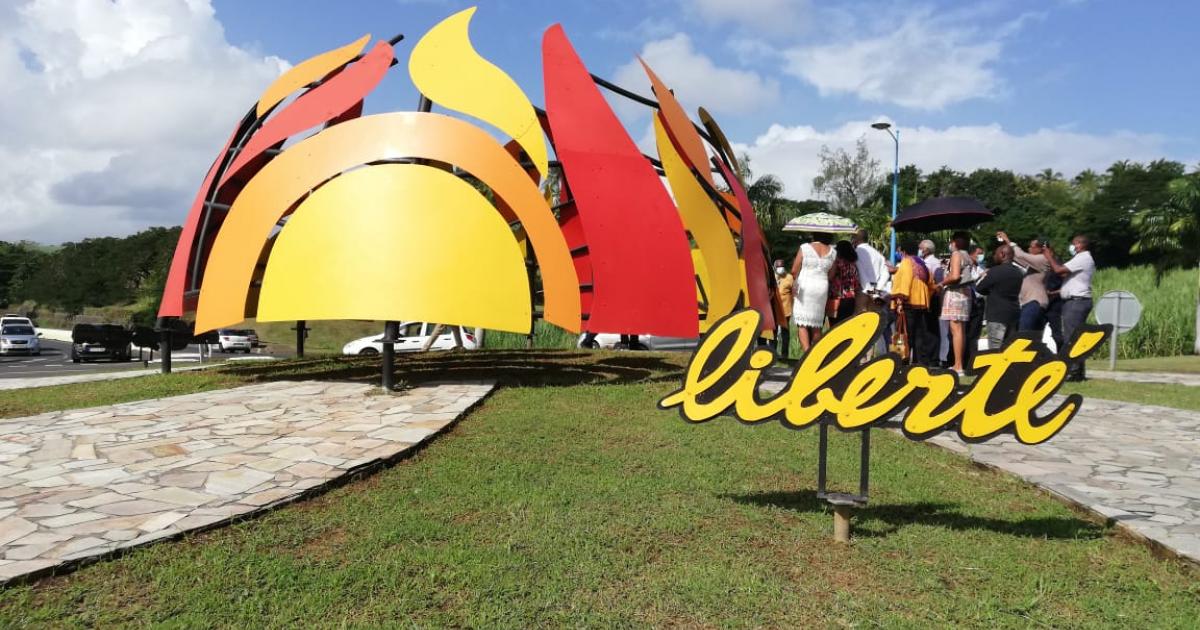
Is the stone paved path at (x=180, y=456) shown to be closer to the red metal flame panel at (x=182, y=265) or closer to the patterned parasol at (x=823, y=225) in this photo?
the red metal flame panel at (x=182, y=265)

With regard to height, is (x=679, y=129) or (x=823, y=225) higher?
(x=679, y=129)

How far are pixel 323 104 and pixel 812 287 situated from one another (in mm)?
6569

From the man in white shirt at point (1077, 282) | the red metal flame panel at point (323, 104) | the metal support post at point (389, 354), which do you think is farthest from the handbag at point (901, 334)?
the red metal flame panel at point (323, 104)

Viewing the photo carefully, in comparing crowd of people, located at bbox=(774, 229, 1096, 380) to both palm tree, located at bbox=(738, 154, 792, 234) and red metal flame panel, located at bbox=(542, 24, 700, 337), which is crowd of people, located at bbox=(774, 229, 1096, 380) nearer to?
red metal flame panel, located at bbox=(542, 24, 700, 337)

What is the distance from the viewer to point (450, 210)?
7.66 m

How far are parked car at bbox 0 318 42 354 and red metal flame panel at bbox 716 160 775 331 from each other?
3467 centimetres

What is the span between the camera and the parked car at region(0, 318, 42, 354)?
104 ft

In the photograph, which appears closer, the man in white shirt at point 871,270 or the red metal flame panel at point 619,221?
the red metal flame panel at point 619,221

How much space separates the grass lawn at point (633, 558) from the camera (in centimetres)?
325

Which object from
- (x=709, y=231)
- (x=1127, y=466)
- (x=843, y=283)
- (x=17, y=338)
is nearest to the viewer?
(x=1127, y=466)

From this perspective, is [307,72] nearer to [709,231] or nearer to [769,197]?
[709,231]

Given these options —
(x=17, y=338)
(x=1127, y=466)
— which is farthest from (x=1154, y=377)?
(x=17, y=338)

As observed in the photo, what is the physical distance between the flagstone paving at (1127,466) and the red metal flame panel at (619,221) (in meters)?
3.19

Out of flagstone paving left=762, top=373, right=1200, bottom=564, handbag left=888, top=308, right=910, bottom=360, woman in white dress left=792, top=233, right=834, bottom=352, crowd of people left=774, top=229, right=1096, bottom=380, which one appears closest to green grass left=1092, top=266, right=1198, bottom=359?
crowd of people left=774, top=229, right=1096, bottom=380
